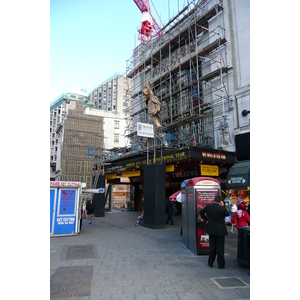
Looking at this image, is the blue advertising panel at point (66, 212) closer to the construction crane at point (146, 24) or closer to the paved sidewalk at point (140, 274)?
the paved sidewalk at point (140, 274)

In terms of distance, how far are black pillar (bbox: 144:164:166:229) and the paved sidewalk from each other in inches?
164

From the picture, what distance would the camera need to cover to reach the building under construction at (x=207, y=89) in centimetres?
1552

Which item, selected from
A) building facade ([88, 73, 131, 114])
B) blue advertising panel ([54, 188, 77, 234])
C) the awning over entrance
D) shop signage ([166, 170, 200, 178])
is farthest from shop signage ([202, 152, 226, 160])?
building facade ([88, 73, 131, 114])

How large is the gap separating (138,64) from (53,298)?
25663 mm

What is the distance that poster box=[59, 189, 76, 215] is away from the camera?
11.1m

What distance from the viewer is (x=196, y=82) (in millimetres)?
18516

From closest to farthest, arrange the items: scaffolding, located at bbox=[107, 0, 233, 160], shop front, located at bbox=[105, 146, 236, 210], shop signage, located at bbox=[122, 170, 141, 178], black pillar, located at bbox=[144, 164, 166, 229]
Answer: black pillar, located at bbox=[144, 164, 166, 229] < shop front, located at bbox=[105, 146, 236, 210] < scaffolding, located at bbox=[107, 0, 233, 160] < shop signage, located at bbox=[122, 170, 141, 178]

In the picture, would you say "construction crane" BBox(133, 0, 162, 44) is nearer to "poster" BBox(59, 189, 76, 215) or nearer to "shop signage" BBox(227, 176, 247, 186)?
"poster" BBox(59, 189, 76, 215)

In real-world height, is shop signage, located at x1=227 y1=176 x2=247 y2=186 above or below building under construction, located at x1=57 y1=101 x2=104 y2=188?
below
